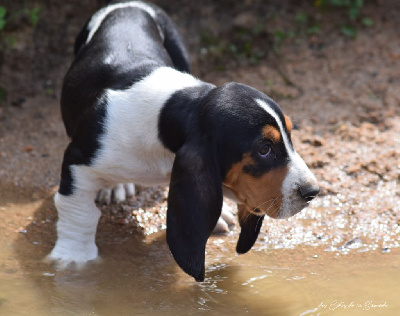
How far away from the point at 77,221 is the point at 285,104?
3181 millimetres

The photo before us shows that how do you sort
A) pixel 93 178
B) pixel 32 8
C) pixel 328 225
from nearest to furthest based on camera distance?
pixel 93 178, pixel 328 225, pixel 32 8

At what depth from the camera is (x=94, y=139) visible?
4.95 meters

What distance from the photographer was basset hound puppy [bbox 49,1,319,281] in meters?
4.39

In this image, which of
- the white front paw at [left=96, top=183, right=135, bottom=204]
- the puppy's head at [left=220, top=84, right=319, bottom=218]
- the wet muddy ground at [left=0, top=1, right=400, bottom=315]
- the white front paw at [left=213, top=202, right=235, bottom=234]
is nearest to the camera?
the puppy's head at [left=220, top=84, right=319, bottom=218]

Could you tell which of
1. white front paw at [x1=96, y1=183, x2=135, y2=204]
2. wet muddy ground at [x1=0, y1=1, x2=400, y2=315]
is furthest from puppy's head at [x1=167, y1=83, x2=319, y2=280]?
white front paw at [x1=96, y1=183, x2=135, y2=204]

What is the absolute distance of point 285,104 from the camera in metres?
7.64

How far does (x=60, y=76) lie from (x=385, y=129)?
3.54 metres

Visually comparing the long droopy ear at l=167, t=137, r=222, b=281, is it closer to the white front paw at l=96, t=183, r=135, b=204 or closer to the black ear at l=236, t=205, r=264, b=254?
the black ear at l=236, t=205, r=264, b=254

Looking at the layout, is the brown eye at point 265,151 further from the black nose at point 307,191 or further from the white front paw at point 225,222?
the white front paw at point 225,222

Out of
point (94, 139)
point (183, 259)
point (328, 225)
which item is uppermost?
point (94, 139)

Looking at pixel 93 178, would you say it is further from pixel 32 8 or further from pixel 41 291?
pixel 32 8

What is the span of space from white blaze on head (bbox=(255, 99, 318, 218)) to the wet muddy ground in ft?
2.23

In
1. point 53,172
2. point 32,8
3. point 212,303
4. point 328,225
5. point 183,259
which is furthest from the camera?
point 32,8

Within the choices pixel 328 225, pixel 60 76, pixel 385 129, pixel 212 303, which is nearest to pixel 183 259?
pixel 212 303
